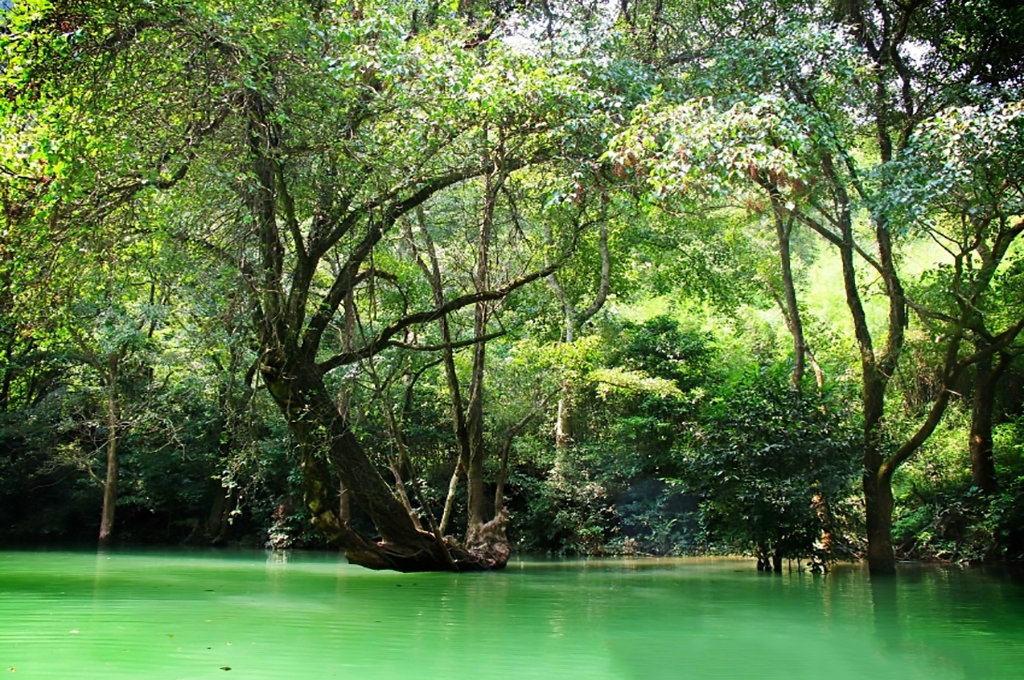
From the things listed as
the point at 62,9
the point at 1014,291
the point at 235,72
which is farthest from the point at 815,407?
the point at 62,9

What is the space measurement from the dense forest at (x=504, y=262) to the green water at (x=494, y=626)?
1700 mm

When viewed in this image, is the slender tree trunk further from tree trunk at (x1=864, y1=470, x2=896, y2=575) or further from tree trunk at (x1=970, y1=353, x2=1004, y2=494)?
tree trunk at (x1=970, y1=353, x2=1004, y2=494)

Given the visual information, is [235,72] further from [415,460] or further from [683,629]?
[415,460]

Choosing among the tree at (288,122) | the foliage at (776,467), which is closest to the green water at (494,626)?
the foliage at (776,467)

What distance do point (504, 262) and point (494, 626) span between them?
26.1 feet

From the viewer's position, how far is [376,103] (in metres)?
8.40

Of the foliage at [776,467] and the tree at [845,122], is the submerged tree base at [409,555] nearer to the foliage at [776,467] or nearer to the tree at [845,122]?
the foliage at [776,467]

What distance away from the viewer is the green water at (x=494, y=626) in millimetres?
4582

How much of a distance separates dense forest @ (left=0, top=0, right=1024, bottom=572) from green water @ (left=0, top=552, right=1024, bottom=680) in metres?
1.70

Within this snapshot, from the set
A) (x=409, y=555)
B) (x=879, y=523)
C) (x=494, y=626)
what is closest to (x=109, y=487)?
(x=409, y=555)

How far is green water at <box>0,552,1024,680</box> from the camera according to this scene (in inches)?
180

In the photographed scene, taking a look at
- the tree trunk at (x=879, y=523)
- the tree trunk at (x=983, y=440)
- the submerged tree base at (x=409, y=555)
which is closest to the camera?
the submerged tree base at (x=409, y=555)

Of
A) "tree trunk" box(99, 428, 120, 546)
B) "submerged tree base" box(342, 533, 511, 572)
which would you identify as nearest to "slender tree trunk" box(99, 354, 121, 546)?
"tree trunk" box(99, 428, 120, 546)

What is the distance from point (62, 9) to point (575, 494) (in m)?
13.0
